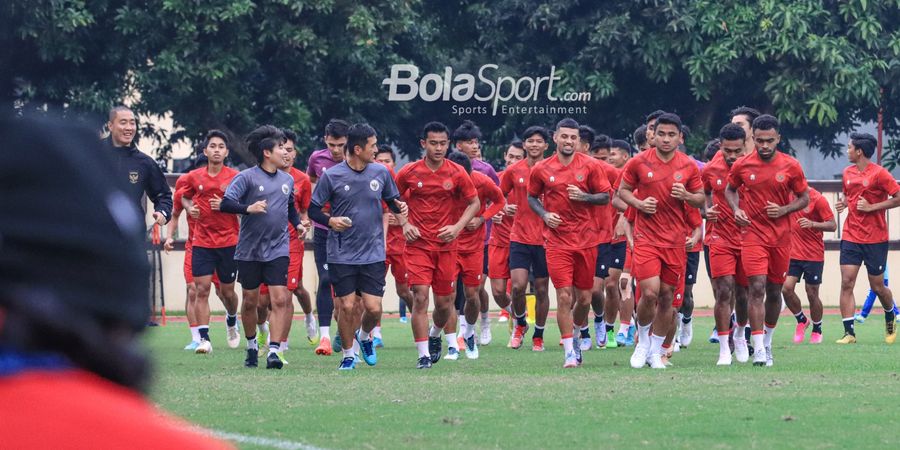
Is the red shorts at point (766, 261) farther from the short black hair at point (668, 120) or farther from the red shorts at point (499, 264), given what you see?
the red shorts at point (499, 264)

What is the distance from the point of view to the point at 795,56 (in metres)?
26.3

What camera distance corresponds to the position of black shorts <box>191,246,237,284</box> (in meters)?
15.9

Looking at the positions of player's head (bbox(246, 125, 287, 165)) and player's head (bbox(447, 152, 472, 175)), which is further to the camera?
player's head (bbox(447, 152, 472, 175))

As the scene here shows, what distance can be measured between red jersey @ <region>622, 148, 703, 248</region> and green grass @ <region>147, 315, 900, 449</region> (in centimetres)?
119

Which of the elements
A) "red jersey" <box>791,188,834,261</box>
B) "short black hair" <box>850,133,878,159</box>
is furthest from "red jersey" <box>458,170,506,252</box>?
"short black hair" <box>850,133,878,159</box>

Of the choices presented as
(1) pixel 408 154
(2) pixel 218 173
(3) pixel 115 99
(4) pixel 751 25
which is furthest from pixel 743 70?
(2) pixel 218 173

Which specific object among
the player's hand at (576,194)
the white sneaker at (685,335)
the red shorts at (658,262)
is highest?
the player's hand at (576,194)

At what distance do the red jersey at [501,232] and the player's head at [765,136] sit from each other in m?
4.70

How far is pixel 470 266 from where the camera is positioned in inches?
604

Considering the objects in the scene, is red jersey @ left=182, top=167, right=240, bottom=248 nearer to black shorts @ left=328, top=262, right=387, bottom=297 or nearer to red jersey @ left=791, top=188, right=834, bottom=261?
black shorts @ left=328, top=262, right=387, bottom=297

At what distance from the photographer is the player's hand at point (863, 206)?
671 inches

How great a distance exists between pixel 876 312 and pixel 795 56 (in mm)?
4808

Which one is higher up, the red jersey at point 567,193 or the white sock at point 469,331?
the red jersey at point 567,193

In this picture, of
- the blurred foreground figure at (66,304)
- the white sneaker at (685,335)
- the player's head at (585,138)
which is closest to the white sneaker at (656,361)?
the white sneaker at (685,335)
